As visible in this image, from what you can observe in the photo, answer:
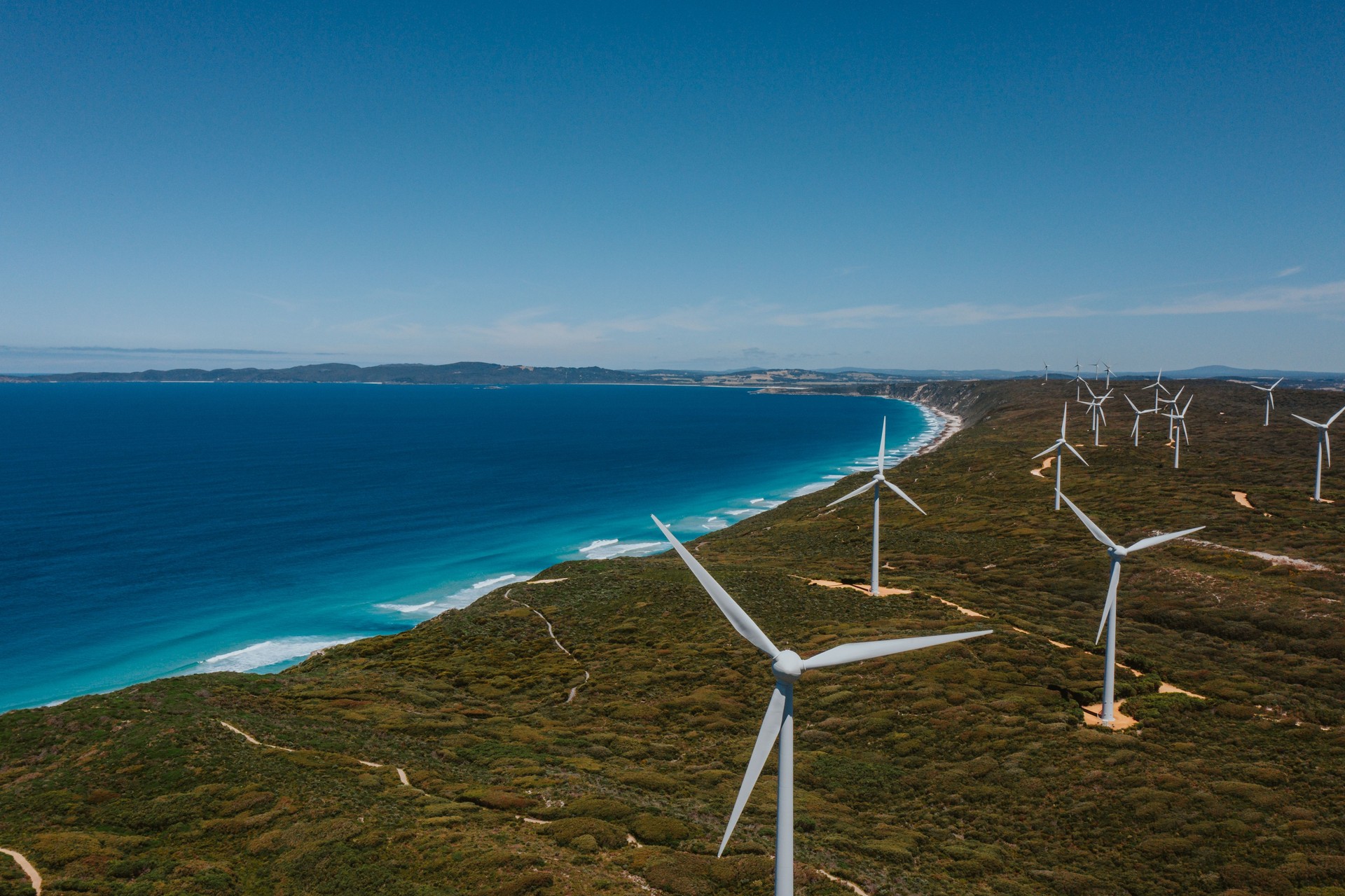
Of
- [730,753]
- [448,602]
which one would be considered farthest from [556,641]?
[730,753]

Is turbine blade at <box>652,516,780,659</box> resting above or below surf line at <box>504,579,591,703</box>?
above

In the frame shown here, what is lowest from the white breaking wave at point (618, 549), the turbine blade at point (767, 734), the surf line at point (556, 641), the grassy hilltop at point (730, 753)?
the white breaking wave at point (618, 549)

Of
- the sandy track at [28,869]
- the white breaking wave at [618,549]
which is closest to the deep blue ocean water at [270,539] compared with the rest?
the white breaking wave at [618,549]

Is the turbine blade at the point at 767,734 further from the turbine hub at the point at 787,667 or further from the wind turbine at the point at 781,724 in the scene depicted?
the turbine hub at the point at 787,667

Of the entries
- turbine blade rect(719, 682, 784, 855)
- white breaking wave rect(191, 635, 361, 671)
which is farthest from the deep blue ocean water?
turbine blade rect(719, 682, 784, 855)

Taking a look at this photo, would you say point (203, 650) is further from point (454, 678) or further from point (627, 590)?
point (627, 590)

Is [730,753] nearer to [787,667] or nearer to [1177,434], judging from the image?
[787,667]

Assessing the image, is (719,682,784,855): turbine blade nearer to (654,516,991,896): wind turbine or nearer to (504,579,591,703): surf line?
(654,516,991,896): wind turbine
